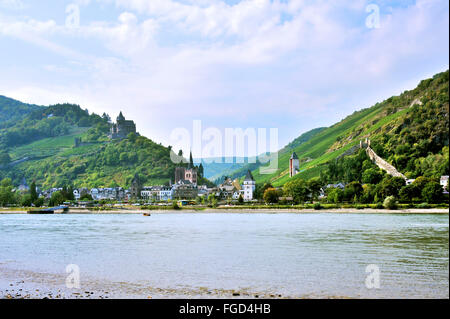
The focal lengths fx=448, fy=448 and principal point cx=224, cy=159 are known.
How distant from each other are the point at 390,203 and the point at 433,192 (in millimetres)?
7961

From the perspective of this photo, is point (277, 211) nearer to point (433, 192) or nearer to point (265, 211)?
point (265, 211)

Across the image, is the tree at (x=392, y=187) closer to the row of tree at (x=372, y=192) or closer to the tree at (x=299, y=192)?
the row of tree at (x=372, y=192)

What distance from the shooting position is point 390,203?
86250 mm

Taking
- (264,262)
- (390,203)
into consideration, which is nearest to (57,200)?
(390,203)

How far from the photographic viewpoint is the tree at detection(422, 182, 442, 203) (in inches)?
3324

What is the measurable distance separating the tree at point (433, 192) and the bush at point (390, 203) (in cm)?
583

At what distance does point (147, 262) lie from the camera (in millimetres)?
26281

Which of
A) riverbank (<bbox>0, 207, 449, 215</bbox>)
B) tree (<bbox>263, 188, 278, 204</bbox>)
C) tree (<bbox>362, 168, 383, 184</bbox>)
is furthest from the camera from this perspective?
tree (<bbox>362, 168, 383, 184</bbox>)

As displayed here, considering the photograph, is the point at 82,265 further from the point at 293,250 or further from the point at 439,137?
the point at 439,137

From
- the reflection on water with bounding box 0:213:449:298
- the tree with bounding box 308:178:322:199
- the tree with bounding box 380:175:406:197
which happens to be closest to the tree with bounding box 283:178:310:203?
the tree with bounding box 308:178:322:199

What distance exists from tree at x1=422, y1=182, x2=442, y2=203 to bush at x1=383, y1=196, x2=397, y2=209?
583cm

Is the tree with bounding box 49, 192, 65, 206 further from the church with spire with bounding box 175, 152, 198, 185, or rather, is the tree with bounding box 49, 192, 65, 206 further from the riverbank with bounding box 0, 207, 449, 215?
the church with spire with bounding box 175, 152, 198, 185

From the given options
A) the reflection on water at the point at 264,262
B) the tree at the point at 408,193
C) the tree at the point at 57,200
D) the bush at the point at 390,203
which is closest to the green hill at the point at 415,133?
the tree at the point at 408,193

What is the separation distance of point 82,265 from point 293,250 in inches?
561
